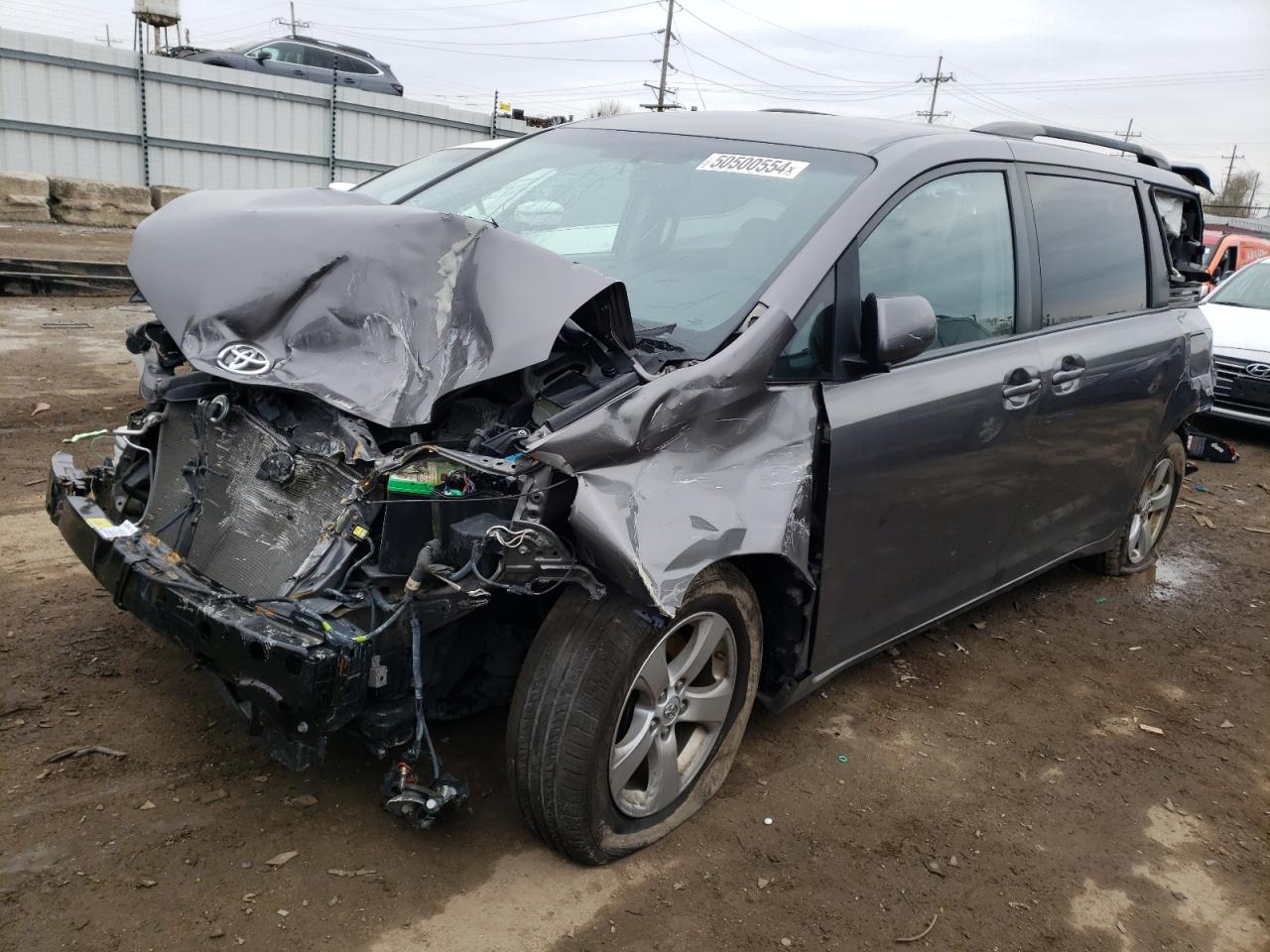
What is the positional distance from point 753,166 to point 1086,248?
66.3 inches

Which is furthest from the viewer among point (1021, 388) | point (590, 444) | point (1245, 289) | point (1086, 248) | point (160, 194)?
point (160, 194)

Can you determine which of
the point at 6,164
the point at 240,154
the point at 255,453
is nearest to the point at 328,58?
the point at 240,154

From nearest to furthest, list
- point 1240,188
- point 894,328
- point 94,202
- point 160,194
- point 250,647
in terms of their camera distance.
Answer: point 250,647
point 894,328
point 94,202
point 160,194
point 1240,188

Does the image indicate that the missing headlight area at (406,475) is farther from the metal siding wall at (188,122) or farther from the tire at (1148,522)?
the metal siding wall at (188,122)

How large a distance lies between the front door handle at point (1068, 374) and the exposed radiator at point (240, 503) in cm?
263

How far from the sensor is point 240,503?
281 cm

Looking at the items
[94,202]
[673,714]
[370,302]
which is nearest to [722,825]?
[673,714]

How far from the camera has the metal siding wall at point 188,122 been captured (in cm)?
1597

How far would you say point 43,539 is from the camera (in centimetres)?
423

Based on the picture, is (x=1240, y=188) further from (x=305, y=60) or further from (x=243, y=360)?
(x=243, y=360)

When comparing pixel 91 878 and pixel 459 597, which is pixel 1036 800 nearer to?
pixel 459 597

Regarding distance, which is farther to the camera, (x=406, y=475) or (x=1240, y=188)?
(x=1240, y=188)

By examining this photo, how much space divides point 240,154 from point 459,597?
60.1 feet

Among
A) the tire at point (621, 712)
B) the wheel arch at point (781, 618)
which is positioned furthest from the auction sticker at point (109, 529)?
the wheel arch at point (781, 618)
